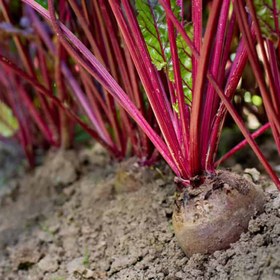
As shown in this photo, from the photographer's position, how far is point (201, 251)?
3.31ft

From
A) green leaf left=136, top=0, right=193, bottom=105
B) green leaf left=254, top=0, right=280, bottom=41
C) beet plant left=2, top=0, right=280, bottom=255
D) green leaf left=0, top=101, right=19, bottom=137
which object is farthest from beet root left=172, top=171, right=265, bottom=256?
green leaf left=0, top=101, right=19, bottom=137

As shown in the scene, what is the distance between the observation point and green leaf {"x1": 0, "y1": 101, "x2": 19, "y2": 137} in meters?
1.74

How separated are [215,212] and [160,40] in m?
0.37

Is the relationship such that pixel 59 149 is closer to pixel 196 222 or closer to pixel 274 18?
pixel 196 222

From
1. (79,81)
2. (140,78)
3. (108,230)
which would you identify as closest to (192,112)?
(140,78)

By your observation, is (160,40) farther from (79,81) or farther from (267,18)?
(79,81)

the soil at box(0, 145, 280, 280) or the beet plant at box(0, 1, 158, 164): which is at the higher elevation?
the beet plant at box(0, 1, 158, 164)

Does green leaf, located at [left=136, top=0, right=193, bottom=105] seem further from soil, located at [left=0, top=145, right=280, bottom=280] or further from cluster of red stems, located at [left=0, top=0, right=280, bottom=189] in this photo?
soil, located at [left=0, top=145, right=280, bottom=280]

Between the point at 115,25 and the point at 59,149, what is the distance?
26.6 inches

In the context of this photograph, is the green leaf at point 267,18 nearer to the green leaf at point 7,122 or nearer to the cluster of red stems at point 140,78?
the cluster of red stems at point 140,78

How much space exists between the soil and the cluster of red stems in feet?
0.30

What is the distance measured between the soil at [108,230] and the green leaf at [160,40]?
293mm

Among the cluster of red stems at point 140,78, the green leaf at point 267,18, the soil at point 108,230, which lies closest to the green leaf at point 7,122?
the cluster of red stems at point 140,78

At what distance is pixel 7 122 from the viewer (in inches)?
69.1
